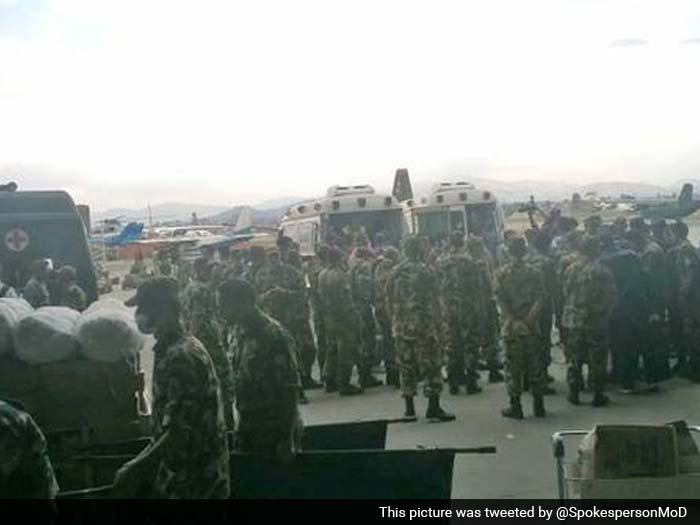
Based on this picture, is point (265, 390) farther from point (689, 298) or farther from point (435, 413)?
point (689, 298)

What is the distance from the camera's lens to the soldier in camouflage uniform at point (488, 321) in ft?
38.8

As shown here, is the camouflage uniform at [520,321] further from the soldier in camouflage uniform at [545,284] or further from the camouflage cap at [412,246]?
the camouflage cap at [412,246]

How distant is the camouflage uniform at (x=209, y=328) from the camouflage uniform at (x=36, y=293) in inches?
54.9

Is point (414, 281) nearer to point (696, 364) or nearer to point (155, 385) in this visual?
point (696, 364)

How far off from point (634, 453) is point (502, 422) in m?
5.08

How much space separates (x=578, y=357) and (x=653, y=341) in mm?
1428

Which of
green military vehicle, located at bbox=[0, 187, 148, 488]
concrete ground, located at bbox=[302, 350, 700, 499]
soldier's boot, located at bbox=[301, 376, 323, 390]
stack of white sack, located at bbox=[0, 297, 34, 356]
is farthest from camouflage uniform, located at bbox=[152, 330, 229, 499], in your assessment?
soldier's boot, located at bbox=[301, 376, 323, 390]

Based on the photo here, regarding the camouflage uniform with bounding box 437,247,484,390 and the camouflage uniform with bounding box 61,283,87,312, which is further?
the camouflage uniform with bounding box 437,247,484,390

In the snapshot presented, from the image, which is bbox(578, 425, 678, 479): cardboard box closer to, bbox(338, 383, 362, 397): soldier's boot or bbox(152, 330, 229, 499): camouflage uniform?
bbox(152, 330, 229, 499): camouflage uniform

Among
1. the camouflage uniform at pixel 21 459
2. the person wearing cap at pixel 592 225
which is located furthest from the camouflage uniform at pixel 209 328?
the camouflage uniform at pixel 21 459

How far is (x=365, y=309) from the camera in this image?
13.0m

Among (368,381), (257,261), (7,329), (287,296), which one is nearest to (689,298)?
(368,381)

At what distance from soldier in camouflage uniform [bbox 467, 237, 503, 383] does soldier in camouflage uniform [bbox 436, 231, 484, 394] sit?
16 centimetres

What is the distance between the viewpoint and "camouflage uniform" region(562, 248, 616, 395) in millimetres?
9914
